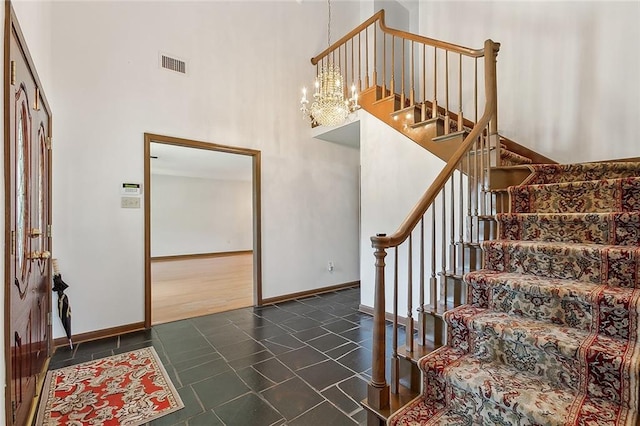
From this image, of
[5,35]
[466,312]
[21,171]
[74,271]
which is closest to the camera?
[5,35]

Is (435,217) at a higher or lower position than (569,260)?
higher

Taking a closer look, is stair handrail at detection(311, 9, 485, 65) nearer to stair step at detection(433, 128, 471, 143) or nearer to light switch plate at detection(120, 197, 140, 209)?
stair step at detection(433, 128, 471, 143)

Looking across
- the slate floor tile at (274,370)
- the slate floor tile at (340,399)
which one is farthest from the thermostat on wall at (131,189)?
the slate floor tile at (340,399)

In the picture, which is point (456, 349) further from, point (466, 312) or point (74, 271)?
point (74, 271)

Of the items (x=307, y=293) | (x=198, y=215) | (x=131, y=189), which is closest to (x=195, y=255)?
(x=198, y=215)

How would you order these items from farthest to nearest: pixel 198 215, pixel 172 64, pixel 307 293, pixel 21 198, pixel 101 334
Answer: pixel 198 215, pixel 307 293, pixel 172 64, pixel 101 334, pixel 21 198

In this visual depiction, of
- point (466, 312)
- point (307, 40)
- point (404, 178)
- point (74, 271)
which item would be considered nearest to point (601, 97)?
point (404, 178)

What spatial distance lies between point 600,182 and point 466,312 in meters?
1.36

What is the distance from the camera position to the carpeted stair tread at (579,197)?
1.94m

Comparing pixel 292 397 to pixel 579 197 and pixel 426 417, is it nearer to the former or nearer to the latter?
pixel 426 417

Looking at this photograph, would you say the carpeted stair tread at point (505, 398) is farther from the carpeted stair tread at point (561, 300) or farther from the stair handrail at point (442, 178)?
the stair handrail at point (442, 178)

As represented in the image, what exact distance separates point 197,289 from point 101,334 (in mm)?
1962

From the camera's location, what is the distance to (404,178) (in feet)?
11.1

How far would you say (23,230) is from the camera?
1.68m
